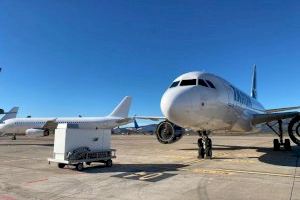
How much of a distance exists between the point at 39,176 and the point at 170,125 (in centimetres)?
972

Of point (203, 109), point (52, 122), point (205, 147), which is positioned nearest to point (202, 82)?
point (203, 109)

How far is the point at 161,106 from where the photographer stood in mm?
14305

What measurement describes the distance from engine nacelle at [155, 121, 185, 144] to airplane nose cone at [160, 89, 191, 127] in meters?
5.37

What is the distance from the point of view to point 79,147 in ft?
47.6

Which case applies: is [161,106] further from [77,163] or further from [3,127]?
[3,127]

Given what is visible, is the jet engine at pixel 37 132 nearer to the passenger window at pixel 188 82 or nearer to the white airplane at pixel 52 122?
the white airplane at pixel 52 122

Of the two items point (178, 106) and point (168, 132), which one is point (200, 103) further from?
point (168, 132)

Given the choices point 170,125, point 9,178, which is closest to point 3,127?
point 170,125

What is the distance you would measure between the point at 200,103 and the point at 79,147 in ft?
19.7

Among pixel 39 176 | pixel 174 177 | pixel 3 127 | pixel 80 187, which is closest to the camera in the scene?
pixel 80 187

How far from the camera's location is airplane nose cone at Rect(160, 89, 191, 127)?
13.4 m

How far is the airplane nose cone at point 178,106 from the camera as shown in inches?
529

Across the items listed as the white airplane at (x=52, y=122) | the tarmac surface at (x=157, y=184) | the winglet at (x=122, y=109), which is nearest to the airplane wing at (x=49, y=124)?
the white airplane at (x=52, y=122)

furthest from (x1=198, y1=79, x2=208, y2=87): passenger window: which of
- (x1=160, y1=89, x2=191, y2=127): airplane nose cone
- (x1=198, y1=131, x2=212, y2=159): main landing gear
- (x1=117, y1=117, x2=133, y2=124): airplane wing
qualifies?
(x1=117, y1=117, x2=133, y2=124): airplane wing
